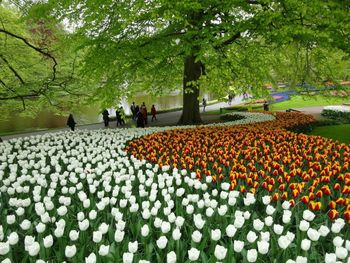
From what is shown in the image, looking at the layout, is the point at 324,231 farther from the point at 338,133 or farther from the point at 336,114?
the point at 336,114

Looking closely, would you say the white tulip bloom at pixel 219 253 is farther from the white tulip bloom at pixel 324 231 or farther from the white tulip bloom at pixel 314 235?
the white tulip bloom at pixel 324 231

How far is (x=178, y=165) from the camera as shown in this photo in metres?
7.51

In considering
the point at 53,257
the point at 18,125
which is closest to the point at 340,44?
the point at 53,257

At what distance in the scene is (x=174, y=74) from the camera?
61.5 ft

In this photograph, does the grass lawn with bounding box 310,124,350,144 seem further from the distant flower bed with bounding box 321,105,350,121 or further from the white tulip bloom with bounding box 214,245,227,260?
the white tulip bloom with bounding box 214,245,227,260

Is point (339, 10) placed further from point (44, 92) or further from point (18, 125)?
point (18, 125)

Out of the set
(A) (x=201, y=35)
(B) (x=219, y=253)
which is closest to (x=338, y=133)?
(A) (x=201, y=35)

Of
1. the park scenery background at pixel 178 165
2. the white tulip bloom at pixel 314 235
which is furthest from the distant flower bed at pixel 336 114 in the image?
the white tulip bloom at pixel 314 235

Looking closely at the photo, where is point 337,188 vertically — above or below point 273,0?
below

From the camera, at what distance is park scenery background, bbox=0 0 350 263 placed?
3.92 metres

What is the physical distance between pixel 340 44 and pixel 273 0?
107 inches

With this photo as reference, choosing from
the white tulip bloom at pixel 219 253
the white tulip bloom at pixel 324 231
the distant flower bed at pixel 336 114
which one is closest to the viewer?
the white tulip bloom at pixel 219 253

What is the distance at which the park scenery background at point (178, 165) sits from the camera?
3.92 metres

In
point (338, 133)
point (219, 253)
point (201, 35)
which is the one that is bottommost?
point (338, 133)
